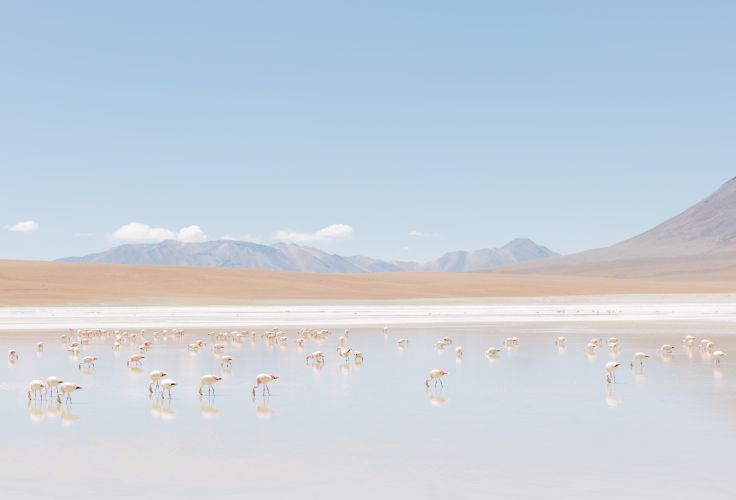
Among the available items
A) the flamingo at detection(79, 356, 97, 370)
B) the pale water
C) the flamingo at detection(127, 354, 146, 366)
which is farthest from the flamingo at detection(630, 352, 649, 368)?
the flamingo at detection(79, 356, 97, 370)

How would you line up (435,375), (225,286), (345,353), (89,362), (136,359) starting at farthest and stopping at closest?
(225,286)
(345,353)
(89,362)
(136,359)
(435,375)

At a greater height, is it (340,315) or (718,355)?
(340,315)

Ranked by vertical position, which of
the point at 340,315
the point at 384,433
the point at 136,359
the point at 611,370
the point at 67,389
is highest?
the point at 340,315

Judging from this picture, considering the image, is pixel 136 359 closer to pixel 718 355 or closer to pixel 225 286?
pixel 718 355

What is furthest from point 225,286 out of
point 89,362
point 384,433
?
point 384,433

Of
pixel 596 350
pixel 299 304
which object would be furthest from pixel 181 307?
pixel 596 350

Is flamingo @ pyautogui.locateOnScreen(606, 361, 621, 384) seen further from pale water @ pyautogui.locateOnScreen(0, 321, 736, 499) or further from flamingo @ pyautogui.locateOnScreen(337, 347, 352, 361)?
flamingo @ pyautogui.locateOnScreen(337, 347, 352, 361)

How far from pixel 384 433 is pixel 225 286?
79695mm

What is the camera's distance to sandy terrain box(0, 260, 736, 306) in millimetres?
A: 74688

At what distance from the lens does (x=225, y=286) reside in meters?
91.1

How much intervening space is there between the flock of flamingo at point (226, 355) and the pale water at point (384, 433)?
338 millimetres

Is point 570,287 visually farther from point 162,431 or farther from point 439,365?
point 162,431

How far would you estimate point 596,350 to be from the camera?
26.9 metres

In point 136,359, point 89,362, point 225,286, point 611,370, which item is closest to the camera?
point 611,370
